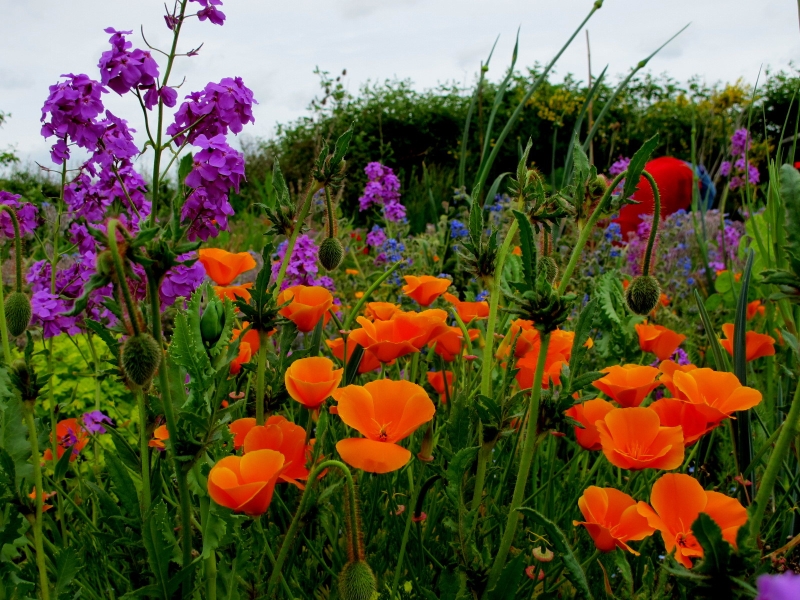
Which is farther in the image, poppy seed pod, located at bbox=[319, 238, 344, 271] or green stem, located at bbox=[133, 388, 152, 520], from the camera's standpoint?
poppy seed pod, located at bbox=[319, 238, 344, 271]

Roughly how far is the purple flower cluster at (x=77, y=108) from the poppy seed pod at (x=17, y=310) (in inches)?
18.0

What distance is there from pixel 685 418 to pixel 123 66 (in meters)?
1.20

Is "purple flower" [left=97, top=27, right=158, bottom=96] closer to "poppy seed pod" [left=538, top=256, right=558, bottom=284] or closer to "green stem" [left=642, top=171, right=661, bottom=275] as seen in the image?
"poppy seed pod" [left=538, top=256, right=558, bottom=284]

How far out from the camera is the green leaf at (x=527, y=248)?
669 millimetres

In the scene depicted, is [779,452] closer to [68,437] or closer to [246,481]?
[246,481]

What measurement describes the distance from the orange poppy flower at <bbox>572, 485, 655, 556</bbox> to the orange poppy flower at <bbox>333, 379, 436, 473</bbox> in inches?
9.2

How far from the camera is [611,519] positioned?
828 mm

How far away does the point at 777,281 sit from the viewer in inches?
25.5

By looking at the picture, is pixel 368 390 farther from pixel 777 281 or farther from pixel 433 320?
pixel 777 281

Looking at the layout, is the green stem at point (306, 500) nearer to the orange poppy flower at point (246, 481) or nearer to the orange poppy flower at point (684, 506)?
the orange poppy flower at point (246, 481)

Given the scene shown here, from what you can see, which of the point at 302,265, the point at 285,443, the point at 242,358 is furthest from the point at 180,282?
the point at 302,265

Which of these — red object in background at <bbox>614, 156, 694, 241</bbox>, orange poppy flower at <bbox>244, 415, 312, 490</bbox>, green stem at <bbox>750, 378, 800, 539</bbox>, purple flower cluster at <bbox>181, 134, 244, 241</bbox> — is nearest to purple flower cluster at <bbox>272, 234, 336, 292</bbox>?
purple flower cluster at <bbox>181, 134, 244, 241</bbox>

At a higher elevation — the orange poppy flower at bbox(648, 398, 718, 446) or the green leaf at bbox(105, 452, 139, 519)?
the orange poppy flower at bbox(648, 398, 718, 446)

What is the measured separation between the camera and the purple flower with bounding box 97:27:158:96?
4.11 ft
